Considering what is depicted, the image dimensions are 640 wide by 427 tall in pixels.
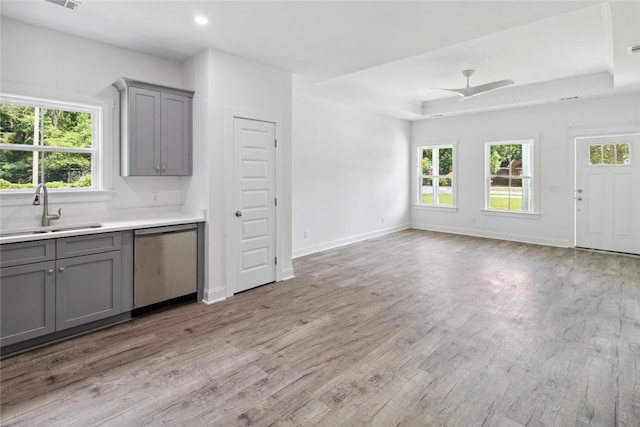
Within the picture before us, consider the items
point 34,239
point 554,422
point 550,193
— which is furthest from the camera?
point 550,193

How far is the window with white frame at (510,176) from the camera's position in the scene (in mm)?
7141

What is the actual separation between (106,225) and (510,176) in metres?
7.48

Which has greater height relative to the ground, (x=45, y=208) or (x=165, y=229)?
(x=45, y=208)

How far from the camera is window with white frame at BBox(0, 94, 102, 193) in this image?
10.4ft

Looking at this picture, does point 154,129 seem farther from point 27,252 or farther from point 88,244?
point 27,252

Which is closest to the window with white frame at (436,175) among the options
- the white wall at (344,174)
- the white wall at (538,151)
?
the white wall at (538,151)

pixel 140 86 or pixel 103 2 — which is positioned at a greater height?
pixel 103 2

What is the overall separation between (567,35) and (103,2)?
4891mm

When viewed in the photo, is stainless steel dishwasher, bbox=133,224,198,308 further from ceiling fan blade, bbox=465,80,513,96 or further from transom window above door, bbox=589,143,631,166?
transom window above door, bbox=589,143,631,166

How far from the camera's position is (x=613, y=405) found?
2.09 meters

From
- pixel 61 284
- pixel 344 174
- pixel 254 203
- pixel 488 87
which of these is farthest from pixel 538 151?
pixel 61 284

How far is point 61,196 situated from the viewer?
3355mm

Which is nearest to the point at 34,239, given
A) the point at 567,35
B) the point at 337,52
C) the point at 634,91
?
the point at 337,52

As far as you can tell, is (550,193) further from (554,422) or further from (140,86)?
(140,86)
